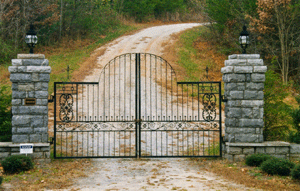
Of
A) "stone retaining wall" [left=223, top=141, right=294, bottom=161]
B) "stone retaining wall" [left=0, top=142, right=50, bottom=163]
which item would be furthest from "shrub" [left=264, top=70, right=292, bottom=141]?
"stone retaining wall" [left=0, top=142, right=50, bottom=163]

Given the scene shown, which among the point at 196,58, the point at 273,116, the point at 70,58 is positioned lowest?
the point at 273,116

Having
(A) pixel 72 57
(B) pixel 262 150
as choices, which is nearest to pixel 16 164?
(B) pixel 262 150

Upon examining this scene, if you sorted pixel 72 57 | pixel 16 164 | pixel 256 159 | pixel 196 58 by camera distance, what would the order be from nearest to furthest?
pixel 16 164 → pixel 256 159 → pixel 72 57 → pixel 196 58

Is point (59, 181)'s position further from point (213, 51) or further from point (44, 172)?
point (213, 51)

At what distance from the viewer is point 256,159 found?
8.94 meters

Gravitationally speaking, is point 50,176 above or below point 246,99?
below

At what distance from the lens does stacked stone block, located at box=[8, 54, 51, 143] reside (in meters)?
9.04

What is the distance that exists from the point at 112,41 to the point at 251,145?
20.3 meters

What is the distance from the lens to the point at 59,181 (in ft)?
25.2

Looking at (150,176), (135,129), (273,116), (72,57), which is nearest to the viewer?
(150,176)

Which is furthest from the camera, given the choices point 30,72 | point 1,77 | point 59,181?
point 1,77

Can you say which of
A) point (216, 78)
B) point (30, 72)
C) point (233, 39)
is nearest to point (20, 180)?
point (30, 72)

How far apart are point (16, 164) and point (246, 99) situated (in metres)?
6.16

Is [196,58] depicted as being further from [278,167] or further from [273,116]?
[278,167]
